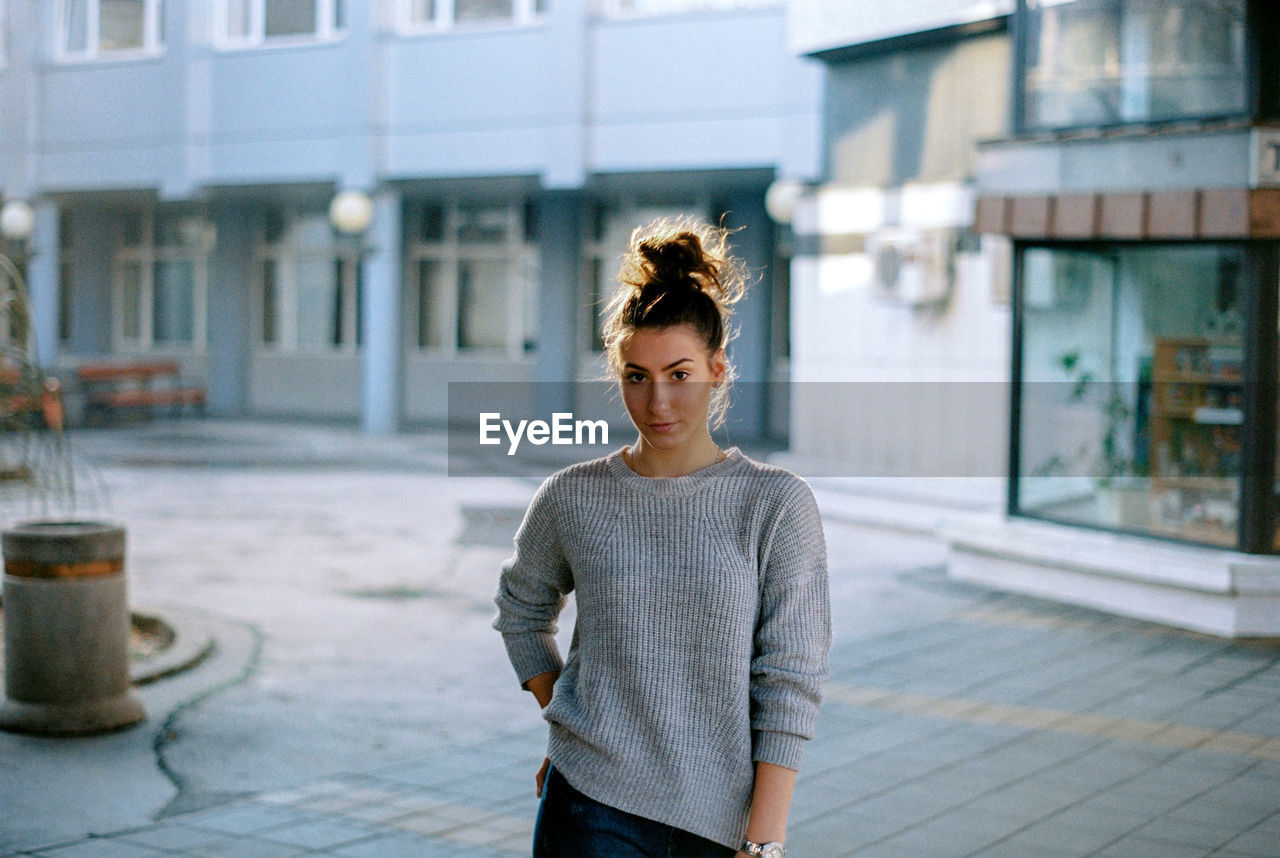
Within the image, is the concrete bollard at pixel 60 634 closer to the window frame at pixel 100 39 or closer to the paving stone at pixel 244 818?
the paving stone at pixel 244 818

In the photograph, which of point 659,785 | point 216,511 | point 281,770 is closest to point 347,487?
point 216,511

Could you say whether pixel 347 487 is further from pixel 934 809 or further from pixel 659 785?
pixel 659 785

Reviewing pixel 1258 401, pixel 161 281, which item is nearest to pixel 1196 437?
pixel 1258 401

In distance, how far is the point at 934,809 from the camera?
5348 millimetres

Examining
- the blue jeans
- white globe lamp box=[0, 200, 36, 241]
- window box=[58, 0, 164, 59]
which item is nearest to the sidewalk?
the blue jeans

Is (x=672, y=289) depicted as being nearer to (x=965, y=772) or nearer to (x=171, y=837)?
(x=171, y=837)

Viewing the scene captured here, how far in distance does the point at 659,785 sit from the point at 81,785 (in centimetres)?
377

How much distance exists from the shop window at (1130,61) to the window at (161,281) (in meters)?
20.1

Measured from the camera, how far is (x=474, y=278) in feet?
81.0

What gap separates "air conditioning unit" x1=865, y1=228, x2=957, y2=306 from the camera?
13.1 meters

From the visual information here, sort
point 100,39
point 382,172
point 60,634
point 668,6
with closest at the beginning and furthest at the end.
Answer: point 60,634 < point 668,6 < point 382,172 < point 100,39

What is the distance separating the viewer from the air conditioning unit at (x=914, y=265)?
1312 cm

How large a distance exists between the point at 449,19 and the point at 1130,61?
14.3 m

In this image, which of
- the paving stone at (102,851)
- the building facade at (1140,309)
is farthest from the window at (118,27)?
the paving stone at (102,851)
